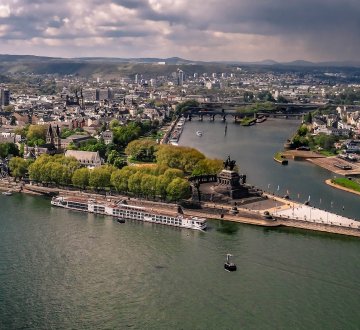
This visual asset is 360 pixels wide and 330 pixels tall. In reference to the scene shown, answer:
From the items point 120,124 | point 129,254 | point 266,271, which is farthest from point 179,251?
point 120,124

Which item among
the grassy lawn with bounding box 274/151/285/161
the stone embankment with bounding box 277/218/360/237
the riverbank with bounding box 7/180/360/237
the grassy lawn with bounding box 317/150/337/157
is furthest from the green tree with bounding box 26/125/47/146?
the stone embankment with bounding box 277/218/360/237

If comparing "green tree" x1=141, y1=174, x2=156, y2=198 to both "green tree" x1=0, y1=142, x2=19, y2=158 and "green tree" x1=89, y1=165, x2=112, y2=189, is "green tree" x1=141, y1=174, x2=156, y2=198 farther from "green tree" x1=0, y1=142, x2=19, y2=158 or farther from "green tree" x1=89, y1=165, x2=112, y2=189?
"green tree" x1=0, y1=142, x2=19, y2=158

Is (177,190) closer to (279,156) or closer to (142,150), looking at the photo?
(142,150)

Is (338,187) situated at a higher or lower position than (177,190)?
lower

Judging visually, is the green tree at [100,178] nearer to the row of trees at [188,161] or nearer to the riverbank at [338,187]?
the row of trees at [188,161]

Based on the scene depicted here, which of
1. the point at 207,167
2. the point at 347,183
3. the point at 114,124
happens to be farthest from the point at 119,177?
the point at 114,124

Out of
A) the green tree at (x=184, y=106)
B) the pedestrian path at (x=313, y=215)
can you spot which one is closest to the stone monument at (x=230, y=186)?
the pedestrian path at (x=313, y=215)
